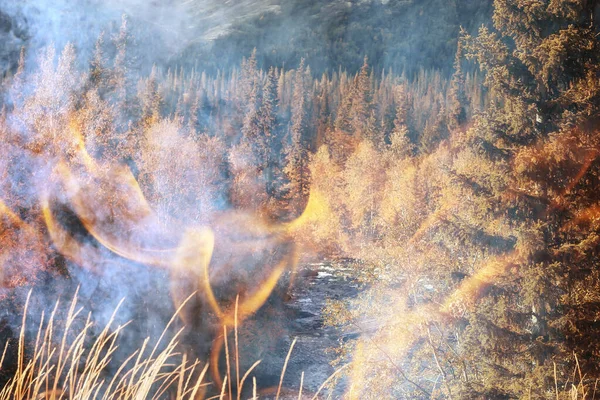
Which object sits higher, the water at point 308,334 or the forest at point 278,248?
the forest at point 278,248

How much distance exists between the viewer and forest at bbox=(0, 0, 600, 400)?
724 cm

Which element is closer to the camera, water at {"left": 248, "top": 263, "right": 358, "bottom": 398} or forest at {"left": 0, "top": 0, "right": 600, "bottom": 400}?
forest at {"left": 0, "top": 0, "right": 600, "bottom": 400}

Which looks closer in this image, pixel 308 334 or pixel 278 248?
pixel 308 334

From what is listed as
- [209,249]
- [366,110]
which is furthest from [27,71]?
[366,110]

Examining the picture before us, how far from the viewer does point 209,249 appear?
19422 mm

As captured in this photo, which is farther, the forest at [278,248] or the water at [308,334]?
the water at [308,334]

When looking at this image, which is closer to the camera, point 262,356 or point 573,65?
point 573,65

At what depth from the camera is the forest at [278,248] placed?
23.7 ft

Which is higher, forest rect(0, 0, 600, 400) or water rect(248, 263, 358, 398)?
forest rect(0, 0, 600, 400)

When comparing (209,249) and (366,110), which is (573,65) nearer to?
(209,249)

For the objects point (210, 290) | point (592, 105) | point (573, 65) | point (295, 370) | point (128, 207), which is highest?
point (573, 65)

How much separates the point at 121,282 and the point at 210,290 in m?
3.80

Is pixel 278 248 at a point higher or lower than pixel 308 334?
higher

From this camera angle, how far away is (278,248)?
25109 millimetres
